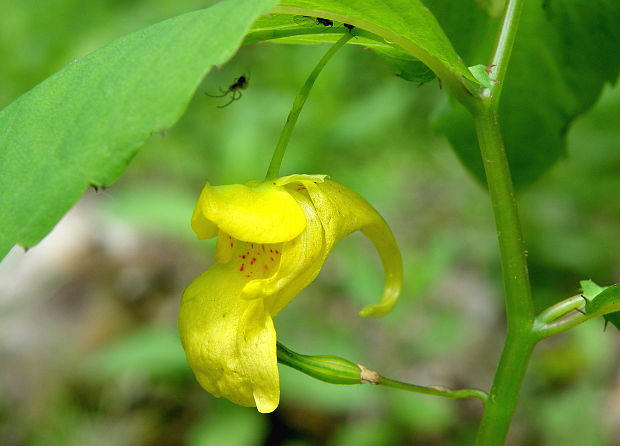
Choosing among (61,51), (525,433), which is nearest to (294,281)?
(525,433)

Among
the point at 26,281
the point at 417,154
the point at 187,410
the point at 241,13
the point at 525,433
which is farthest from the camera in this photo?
the point at 417,154

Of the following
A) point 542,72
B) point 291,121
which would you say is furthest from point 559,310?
point 542,72

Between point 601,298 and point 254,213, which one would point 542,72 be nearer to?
point 601,298

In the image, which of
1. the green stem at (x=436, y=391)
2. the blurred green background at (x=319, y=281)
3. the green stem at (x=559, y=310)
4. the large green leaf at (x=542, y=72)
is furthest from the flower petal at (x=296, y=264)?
the blurred green background at (x=319, y=281)

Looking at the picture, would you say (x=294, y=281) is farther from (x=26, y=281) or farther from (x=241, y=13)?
(x=26, y=281)

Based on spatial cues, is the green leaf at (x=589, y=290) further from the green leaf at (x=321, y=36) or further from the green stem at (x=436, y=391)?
the green leaf at (x=321, y=36)

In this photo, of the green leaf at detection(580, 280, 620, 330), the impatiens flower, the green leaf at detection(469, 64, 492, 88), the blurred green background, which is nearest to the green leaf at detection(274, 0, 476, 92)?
the green leaf at detection(469, 64, 492, 88)
